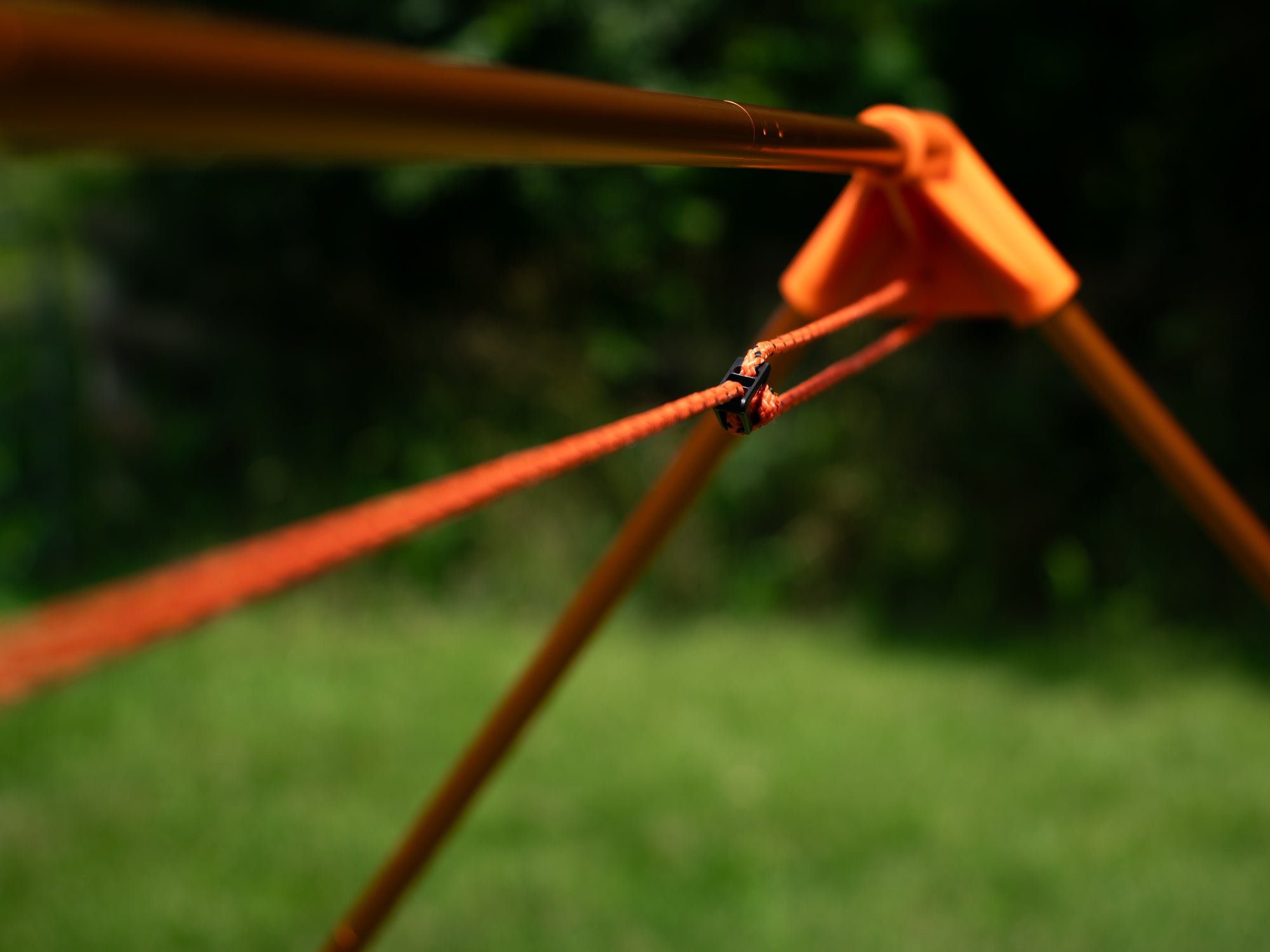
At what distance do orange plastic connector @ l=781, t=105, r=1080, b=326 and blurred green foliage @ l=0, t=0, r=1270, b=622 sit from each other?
9.64ft

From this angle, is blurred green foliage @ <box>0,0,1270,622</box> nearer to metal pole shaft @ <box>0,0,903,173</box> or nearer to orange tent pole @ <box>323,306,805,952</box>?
orange tent pole @ <box>323,306,805,952</box>

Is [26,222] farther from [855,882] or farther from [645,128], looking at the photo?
[645,128]

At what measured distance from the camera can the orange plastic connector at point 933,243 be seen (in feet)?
3.41

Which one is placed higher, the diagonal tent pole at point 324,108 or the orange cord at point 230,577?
the diagonal tent pole at point 324,108

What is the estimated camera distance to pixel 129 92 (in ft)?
1.22

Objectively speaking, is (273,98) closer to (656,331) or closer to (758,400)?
(758,400)

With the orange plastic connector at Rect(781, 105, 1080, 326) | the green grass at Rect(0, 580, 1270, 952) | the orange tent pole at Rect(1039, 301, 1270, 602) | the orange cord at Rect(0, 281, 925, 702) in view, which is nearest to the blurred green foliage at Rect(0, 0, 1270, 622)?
the green grass at Rect(0, 580, 1270, 952)

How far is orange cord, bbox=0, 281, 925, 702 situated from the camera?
42 centimetres

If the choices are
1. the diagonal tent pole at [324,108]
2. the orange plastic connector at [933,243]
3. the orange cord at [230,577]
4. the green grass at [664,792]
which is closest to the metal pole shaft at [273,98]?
the diagonal tent pole at [324,108]

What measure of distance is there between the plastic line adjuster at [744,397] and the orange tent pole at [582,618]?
1.00ft

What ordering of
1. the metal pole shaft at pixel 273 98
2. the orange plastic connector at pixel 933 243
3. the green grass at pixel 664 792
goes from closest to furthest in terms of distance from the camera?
the metal pole shaft at pixel 273 98 < the orange plastic connector at pixel 933 243 < the green grass at pixel 664 792

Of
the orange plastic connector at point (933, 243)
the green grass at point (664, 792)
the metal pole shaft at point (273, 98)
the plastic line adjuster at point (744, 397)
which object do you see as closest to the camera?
the metal pole shaft at point (273, 98)

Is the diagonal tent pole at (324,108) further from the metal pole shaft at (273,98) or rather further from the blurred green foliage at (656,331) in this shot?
the blurred green foliage at (656,331)

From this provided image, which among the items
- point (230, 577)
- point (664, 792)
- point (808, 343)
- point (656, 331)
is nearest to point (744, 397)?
point (808, 343)
